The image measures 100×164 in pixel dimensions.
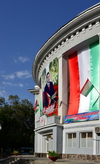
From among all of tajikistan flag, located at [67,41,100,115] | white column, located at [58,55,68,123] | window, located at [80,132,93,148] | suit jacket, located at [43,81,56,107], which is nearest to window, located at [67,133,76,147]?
window, located at [80,132,93,148]

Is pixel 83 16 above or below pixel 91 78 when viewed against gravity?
above

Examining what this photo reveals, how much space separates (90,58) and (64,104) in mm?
A: 5369

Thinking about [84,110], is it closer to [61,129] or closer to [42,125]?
[61,129]

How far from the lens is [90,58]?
24.0m

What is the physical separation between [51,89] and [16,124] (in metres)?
29.7

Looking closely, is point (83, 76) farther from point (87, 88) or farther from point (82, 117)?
point (82, 117)

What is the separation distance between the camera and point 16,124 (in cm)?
5594

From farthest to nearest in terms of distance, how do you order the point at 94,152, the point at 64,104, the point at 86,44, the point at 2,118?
the point at 2,118
the point at 64,104
the point at 86,44
the point at 94,152

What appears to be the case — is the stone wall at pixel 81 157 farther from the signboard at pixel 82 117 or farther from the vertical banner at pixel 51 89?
the vertical banner at pixel 51 89

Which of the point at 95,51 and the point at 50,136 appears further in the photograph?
the point at 50,136

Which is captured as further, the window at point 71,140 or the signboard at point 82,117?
the window at point 71,140

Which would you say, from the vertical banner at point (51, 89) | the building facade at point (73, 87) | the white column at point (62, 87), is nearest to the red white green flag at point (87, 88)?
the building facade at point (73, 87)

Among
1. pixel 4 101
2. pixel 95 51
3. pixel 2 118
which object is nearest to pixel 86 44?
pixel 95 51

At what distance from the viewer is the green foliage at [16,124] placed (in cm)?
5350
